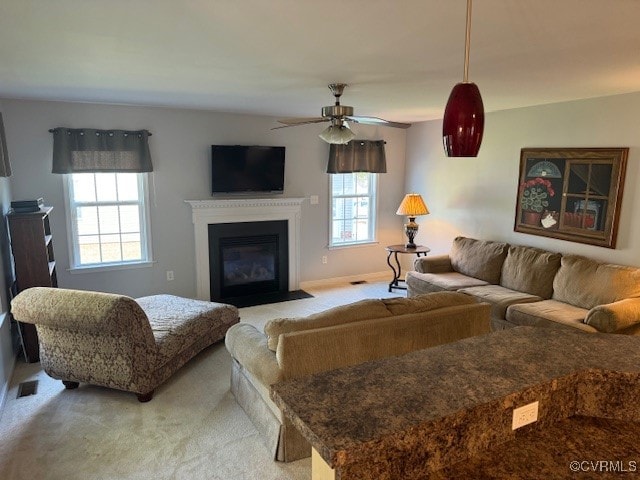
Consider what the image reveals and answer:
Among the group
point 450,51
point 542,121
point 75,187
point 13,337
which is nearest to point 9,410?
point 13,337

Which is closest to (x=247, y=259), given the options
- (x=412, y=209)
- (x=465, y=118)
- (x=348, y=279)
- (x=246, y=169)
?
(x=246, y=169)

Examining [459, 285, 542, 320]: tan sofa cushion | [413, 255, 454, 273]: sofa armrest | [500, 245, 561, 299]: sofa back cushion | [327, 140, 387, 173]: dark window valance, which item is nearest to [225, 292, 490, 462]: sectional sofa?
[459, 285, 542, 320]: tan sofa cushion

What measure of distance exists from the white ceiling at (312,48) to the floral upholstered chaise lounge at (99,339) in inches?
63.1

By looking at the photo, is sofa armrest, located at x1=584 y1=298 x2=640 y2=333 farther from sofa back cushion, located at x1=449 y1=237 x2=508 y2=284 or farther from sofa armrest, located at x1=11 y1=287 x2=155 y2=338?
sofa armrest, located at x1=11 y1=287 x2=155 y2=338

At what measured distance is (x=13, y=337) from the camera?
4.04 metres

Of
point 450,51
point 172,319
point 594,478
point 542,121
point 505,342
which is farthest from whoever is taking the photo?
point 542,121

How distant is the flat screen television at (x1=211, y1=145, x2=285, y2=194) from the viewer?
5348mm

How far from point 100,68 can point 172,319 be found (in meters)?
2.03

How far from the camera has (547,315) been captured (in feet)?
12.5

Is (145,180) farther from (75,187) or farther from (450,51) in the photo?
(450,51)

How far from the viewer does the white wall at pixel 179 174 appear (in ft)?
14.9

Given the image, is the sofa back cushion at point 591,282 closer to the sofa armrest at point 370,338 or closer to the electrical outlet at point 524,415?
the sofa armrest at point 370,338

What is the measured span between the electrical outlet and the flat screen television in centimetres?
463

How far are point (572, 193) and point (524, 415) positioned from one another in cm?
380
